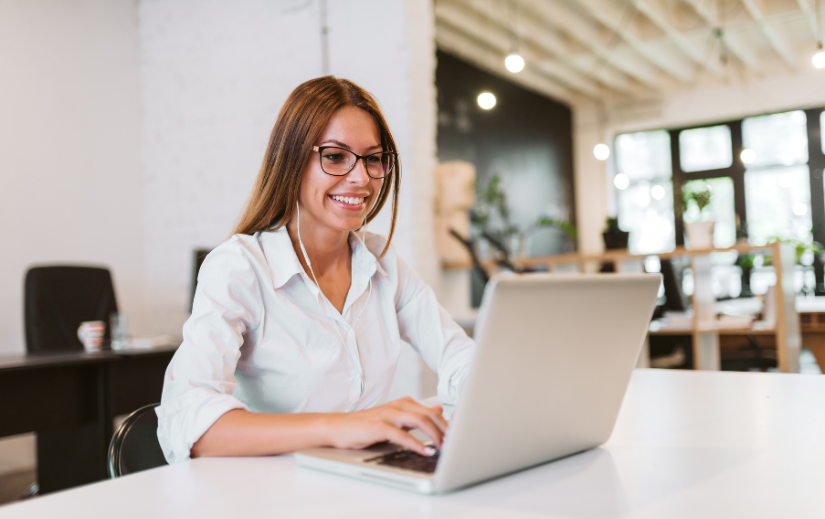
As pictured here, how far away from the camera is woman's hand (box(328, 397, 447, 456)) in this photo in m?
0.76

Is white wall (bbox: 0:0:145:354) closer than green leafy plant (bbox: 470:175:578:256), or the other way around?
white wall (bbox: 0:0:145:354)

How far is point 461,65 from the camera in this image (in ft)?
24.6

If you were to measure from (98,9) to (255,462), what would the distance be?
167 inches

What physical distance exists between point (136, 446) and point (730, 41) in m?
8.38

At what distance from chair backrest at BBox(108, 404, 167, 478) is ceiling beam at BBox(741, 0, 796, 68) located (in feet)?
22.8

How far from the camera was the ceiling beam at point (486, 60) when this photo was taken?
7137 mm

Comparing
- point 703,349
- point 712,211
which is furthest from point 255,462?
point 712,211

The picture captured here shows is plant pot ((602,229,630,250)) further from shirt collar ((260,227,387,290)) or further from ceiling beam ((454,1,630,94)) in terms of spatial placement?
ceiling beam ((454,1,630,94))

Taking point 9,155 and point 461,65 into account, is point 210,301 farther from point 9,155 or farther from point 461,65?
point 461,65

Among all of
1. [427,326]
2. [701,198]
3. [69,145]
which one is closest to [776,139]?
[701,198]

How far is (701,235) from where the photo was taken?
368cm

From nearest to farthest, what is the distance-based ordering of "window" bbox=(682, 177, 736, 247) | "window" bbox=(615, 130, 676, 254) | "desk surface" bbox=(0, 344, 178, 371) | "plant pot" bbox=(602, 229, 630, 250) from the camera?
"desk surface" bbox=(0, 344, 178, 371) < "plant pot" bbox=(602, 229, 630, 250) < "window" bbox=(682, 177, 736, 247) < "window" bbox=(615, 130, 676, 254)

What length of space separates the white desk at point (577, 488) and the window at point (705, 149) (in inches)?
371

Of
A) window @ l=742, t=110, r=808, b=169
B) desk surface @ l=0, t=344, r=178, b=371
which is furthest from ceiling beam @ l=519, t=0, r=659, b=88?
desk surface @ l=0, t=344, r=178, b=371
